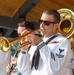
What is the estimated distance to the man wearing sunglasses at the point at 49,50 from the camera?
2.17 meters

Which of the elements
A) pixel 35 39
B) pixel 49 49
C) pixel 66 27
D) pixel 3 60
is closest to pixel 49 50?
pixel 49 49

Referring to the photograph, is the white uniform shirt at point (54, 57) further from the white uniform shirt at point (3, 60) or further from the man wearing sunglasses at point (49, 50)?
the white uniform shirt at point (3, 60)

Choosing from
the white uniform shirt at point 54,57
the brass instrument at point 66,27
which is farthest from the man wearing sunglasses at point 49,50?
the brass instrument at point 66,27

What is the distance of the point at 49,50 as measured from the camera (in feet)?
7.14

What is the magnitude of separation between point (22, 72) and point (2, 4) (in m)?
2.92

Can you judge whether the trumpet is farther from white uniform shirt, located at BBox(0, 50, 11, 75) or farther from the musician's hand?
white uniform shirt, located at BBox(0, 50, 11, 75)

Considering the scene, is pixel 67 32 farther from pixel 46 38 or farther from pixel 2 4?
pixel 2 4

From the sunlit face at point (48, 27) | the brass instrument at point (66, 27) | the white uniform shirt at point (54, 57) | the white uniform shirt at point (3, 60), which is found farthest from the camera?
the white uniform shirt at point (3, 60)

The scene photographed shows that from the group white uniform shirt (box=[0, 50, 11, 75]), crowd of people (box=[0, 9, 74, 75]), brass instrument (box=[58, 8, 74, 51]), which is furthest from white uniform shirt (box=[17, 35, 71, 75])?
white uniform shirt (box=[0, 50, 11, 75])

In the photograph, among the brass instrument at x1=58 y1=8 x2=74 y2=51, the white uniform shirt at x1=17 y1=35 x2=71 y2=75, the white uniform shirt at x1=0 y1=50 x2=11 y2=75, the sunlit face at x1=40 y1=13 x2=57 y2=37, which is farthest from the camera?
the white uniform shirt at x1=0 y1=50 x2=11 y2=75

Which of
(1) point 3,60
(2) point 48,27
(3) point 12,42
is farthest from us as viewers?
(1) point 3,60

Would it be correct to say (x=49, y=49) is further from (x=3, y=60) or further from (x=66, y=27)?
(x=3, y=60)

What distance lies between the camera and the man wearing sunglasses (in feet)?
7.13

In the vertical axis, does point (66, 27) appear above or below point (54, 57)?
above
